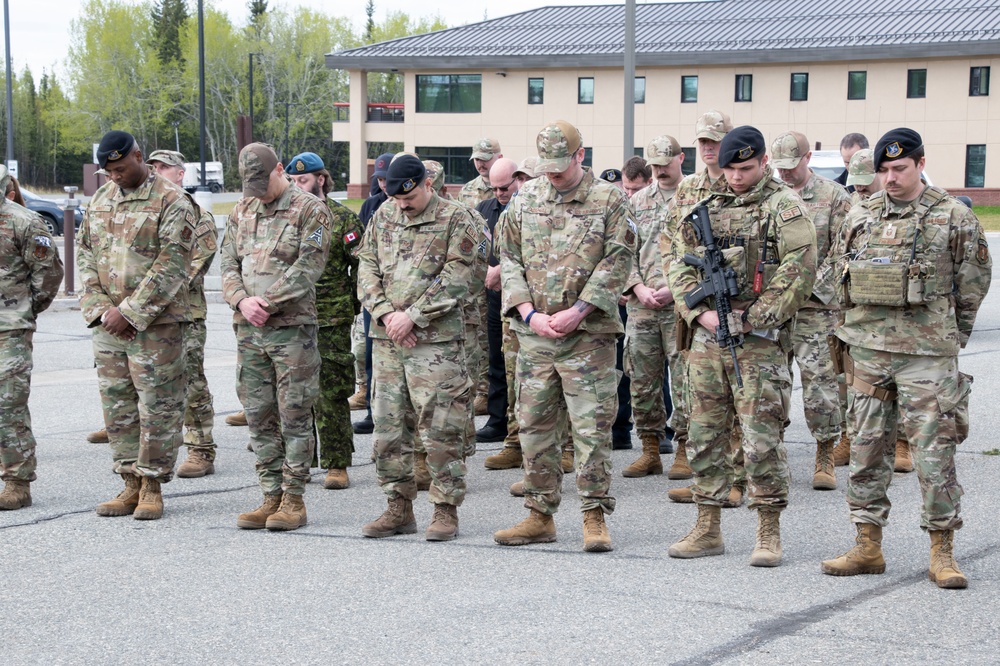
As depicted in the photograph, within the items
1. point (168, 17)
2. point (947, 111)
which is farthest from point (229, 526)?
point (168, 17)

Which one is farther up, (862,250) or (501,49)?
(501,49)

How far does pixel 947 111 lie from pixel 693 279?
152 feet

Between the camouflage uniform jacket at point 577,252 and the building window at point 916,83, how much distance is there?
46.1m

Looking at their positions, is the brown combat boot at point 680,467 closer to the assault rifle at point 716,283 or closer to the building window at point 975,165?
the assault rifle at point 716,283

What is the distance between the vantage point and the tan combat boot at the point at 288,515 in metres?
6.91

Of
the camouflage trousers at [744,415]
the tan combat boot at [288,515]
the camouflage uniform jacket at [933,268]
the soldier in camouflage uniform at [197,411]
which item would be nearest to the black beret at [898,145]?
the camouflage uniform jacket at [933,268]

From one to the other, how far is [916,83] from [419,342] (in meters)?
46.7

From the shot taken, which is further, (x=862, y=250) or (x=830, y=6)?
(x=830, y=6)

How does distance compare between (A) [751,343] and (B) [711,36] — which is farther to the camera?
(B) [711,36]

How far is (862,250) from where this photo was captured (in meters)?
6.07

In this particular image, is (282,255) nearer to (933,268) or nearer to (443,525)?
(443,525)

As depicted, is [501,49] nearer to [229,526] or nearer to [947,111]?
[947,111]

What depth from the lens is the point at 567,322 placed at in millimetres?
6383

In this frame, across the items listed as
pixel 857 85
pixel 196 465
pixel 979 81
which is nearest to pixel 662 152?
pixel 196 465
